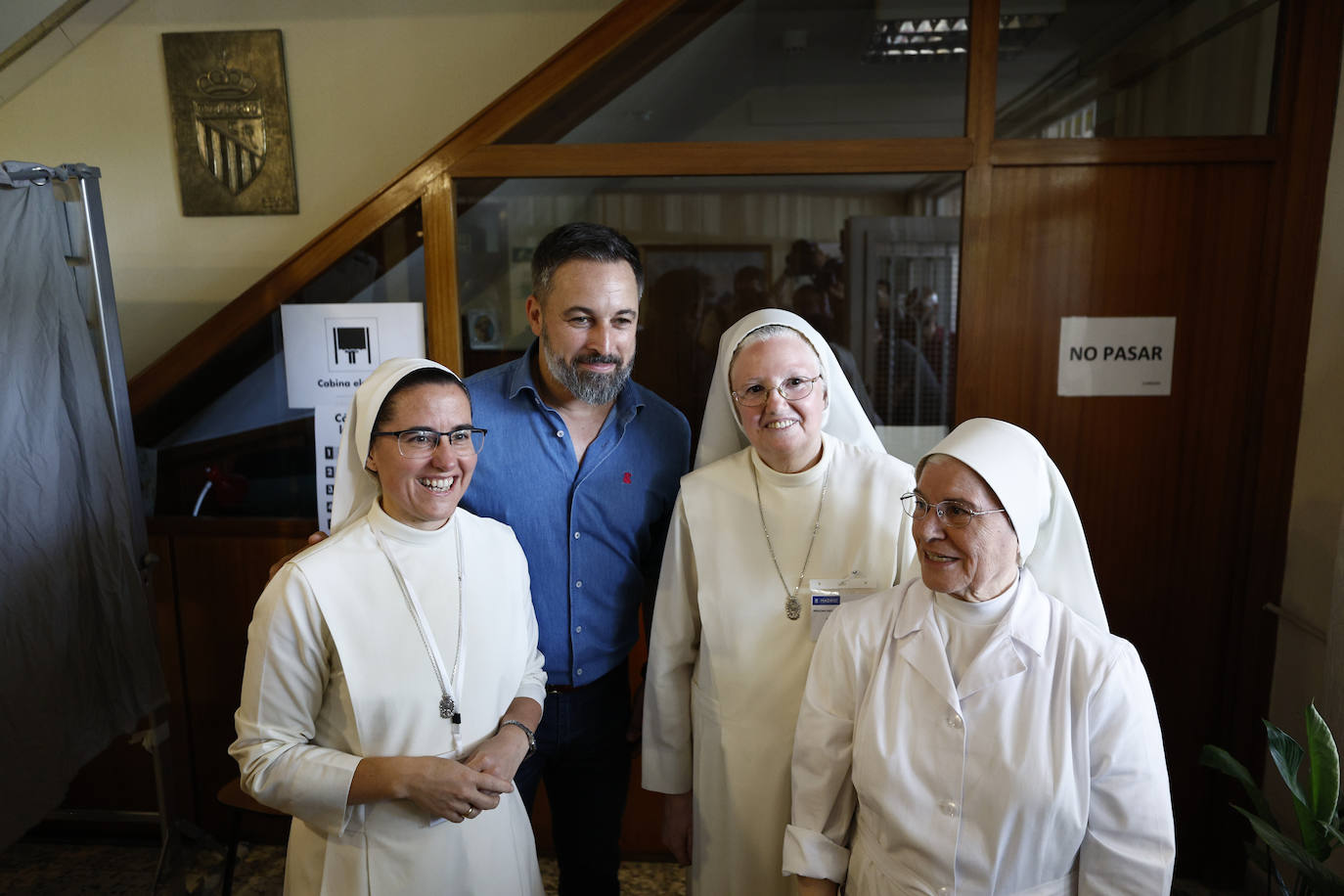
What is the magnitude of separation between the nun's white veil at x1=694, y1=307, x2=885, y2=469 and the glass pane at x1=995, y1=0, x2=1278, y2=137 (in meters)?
1.24

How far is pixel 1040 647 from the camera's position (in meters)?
1.43

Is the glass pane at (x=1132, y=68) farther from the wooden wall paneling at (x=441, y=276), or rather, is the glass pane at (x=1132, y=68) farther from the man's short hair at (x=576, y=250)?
the wooden wall paneling at (x=441, y=276)

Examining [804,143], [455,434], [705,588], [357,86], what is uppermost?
[357,86]

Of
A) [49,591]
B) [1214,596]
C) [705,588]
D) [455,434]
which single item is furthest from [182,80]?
[1214,596]

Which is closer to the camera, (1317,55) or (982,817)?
(982,817)

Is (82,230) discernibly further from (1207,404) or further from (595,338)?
(1207,404)

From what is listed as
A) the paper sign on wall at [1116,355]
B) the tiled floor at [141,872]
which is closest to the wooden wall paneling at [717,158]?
the paper sign on wall at [1116,355]

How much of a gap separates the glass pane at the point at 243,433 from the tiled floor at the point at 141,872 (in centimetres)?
130

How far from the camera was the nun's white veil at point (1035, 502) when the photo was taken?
1.40 meters

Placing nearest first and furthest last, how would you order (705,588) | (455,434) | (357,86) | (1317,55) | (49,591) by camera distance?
(455,434) < (705,588) < (49,591) < (1317,55) < (357,86)

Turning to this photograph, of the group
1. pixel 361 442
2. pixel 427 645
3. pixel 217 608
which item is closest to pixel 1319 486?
pixel 427 645

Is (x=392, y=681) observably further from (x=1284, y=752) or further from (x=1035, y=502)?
(x=1284, y=752)

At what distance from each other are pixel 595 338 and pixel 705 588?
63 cm

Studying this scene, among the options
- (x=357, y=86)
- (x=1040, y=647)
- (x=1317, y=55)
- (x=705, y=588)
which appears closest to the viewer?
(x=1040, y=647)
